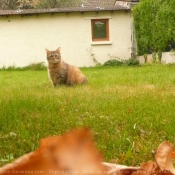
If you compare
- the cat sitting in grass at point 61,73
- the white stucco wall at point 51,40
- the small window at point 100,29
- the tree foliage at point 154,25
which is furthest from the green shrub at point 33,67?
the cat sitting in grass at point 61,73

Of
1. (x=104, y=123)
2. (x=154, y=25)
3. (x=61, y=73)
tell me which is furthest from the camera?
(x=154, y=25)

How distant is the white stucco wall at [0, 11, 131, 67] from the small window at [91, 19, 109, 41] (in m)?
0.32

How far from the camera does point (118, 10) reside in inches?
832

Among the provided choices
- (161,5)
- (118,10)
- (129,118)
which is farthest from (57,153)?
(118,10)

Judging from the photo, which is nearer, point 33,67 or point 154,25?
point 154,25

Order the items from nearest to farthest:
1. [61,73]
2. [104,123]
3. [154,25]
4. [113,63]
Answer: [104,123] < [61,73] < [154,25] < [113,63]

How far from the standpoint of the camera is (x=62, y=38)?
69.4 feet

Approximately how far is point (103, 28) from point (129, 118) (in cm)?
1816

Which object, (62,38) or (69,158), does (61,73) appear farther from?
(62,38)

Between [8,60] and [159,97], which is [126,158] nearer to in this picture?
[159,97]

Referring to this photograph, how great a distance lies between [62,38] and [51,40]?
55 cm

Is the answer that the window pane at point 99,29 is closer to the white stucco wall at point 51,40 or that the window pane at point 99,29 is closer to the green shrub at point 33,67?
the white stucco wall at point 51,40

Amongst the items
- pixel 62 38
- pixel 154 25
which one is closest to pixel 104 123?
pixel 154 25

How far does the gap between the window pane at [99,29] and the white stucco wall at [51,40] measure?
41cm
